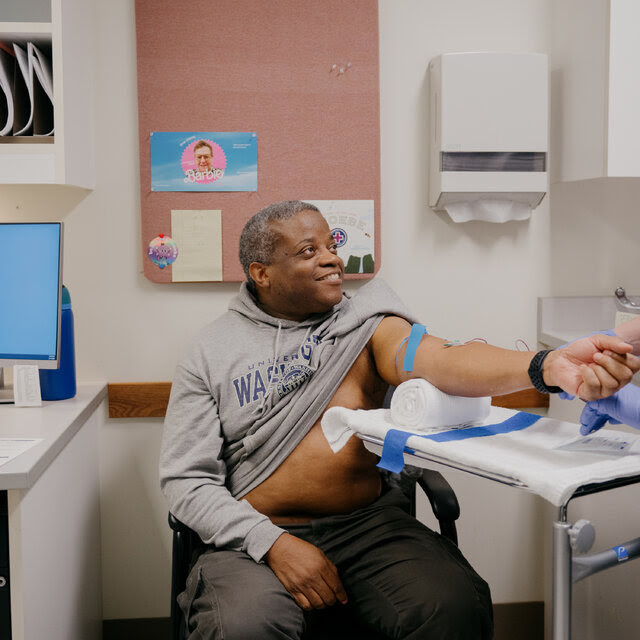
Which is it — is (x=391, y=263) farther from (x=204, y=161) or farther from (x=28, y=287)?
(x=28, y=287)

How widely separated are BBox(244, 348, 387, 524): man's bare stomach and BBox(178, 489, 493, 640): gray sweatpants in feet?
0.12

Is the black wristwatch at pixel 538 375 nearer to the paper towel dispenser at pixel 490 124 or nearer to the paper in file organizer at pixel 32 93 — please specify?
the paper towel dispenser at pixel 490 124

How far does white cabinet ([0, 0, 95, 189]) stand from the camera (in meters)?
1.80

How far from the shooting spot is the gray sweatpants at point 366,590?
1398 mm

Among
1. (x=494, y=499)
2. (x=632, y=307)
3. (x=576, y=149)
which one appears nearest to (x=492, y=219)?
(x=576, y=149)

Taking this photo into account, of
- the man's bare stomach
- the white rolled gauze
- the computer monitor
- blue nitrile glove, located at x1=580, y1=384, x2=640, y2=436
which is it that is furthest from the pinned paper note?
blue nitrile glove, located at x1=580, y1=384, x2=640, y2=436

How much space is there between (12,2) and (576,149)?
1.57 m

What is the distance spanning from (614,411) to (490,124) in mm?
1078

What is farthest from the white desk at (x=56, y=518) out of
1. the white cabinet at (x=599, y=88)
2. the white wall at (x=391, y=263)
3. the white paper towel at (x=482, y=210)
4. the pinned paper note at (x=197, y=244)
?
the white cabinet at (x=599, y=88)

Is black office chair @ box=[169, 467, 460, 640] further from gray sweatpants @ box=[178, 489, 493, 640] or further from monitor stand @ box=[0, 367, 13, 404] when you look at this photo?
monitor stand @ box=[0, 367, 13, 404]

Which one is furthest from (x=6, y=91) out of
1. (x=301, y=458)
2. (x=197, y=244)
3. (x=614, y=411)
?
(x=614, y=411)

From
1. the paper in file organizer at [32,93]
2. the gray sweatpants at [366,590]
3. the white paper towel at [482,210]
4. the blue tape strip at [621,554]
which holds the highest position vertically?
the paper in file organizer at [32,93]

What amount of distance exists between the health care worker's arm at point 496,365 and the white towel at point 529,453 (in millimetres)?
100

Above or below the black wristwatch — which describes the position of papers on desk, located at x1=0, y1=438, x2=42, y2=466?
below
